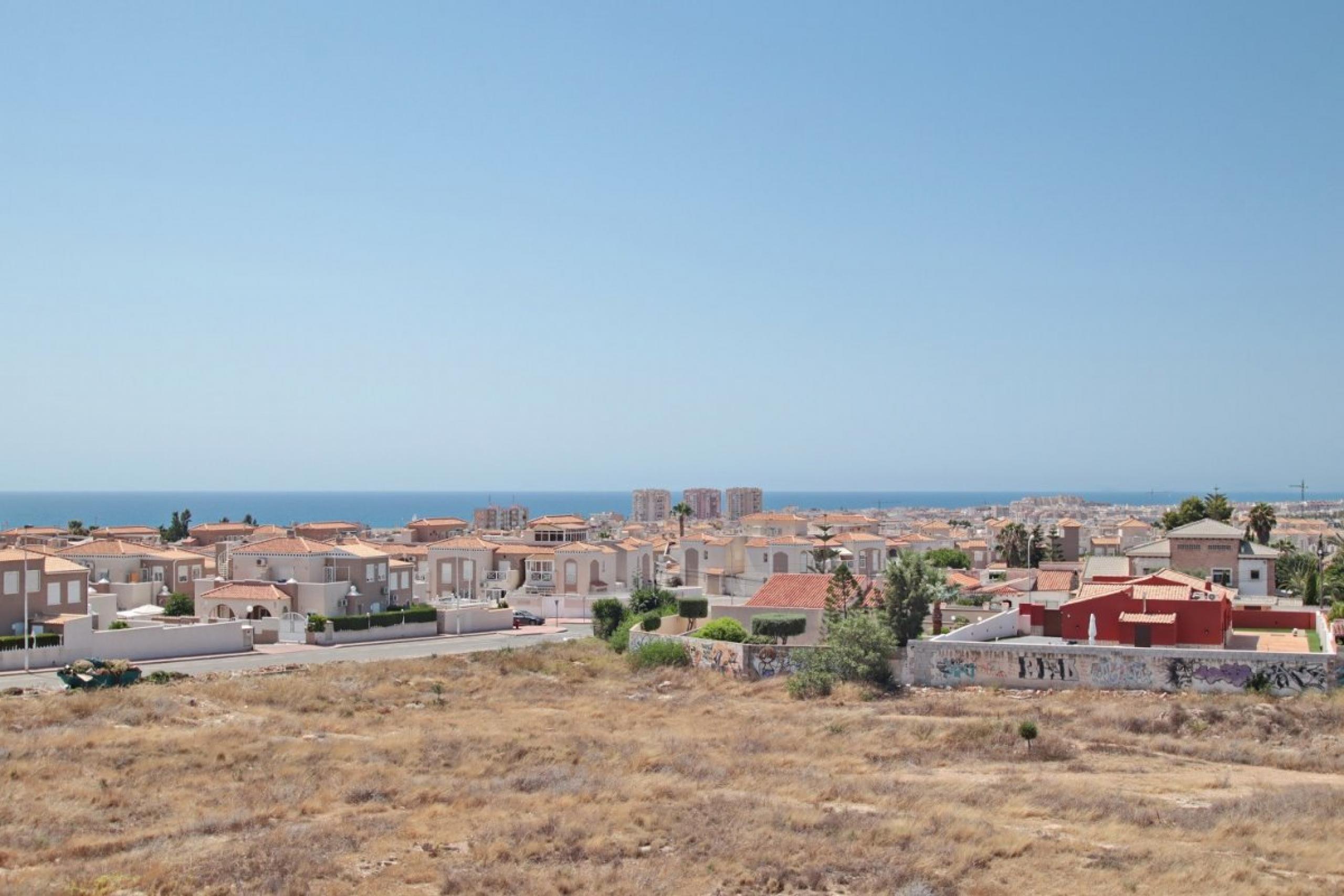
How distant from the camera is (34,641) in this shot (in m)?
49.5

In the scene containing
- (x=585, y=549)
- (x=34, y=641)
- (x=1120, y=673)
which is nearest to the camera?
(x=1120, y=673)

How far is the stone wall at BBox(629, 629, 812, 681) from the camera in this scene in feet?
159

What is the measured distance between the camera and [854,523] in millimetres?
122062

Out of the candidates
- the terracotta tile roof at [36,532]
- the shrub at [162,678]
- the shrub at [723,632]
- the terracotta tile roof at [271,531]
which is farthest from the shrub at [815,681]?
the terracotta tile roof at [36,532]

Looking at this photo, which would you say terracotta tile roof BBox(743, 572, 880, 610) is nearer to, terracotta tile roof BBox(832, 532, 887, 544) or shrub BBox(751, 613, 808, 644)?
shrub BBox(751, 613, 808, 644)

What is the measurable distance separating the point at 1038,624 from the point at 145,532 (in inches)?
3445

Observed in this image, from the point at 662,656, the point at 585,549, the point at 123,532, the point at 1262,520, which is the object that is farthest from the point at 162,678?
the point at 1262,520

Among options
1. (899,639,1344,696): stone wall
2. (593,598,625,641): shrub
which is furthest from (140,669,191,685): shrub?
(899,639,1344,696): stone wall

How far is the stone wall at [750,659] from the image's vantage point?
48.3 m

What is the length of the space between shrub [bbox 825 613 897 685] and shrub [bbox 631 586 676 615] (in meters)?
19.8

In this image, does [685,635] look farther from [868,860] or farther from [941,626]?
[868,860]

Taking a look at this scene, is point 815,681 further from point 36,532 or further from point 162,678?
point 36,532

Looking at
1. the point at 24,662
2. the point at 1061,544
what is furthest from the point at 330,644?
the point at 1061,544

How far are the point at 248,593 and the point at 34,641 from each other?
607 inches
